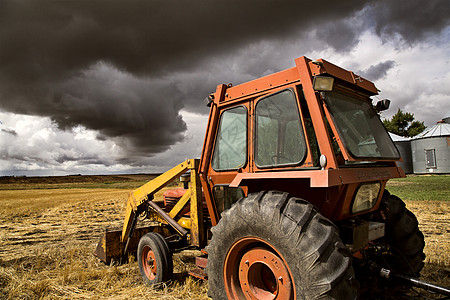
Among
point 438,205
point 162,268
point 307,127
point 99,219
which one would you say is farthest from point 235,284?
point 438,205

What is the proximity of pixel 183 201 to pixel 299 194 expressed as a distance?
216 cm

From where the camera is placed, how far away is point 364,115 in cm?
→ 376

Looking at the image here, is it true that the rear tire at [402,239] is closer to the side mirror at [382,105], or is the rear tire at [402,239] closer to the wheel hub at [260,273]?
the side mirror at [382,105]

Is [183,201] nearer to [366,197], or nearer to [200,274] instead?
[200,274]

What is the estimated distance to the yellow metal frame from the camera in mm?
4262

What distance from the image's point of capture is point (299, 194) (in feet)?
10.4

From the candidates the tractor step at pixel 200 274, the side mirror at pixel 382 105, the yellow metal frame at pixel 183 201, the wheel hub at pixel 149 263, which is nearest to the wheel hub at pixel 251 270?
the tractor step at pixel 200 274

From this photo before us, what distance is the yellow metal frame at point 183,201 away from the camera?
4262 mm

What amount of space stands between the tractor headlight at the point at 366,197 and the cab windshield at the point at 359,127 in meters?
0.34

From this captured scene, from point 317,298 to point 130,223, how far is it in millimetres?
3835

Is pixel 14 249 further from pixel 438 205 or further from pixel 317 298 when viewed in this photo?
pixel 438 205

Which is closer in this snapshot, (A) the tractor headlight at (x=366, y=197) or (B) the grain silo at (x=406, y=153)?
(A) the tractor headlight at (x=366, y=197)

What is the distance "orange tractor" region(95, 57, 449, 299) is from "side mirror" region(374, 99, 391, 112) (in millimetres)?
15

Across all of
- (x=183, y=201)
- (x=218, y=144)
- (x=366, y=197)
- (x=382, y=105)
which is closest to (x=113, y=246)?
(x=183, y=201)
